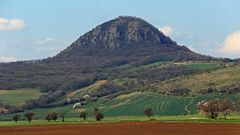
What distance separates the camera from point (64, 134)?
4392 inches

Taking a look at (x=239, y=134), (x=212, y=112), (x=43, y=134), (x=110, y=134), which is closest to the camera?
(x=239, y=134)

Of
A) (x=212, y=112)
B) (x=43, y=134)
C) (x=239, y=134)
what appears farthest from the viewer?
(x=212, y=112)

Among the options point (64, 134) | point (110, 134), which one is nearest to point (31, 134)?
point (64, 134)

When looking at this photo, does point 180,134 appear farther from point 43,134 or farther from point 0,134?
point 0,134

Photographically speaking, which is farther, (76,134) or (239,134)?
(76,134)

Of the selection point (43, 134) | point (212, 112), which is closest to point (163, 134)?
point (43, 134)

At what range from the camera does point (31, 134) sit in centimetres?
11969

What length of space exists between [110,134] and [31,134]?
2029cm

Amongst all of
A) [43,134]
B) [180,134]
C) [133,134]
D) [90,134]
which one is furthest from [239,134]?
[43,134]

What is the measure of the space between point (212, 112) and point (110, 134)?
3834 inches

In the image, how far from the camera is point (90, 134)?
111 meters

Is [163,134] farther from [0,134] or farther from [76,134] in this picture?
[0,134]

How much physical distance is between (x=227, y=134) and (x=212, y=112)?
316 ft

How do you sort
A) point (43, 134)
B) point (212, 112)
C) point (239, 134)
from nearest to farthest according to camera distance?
point (239, 134)
point (43, 134)
point (212, 112)
